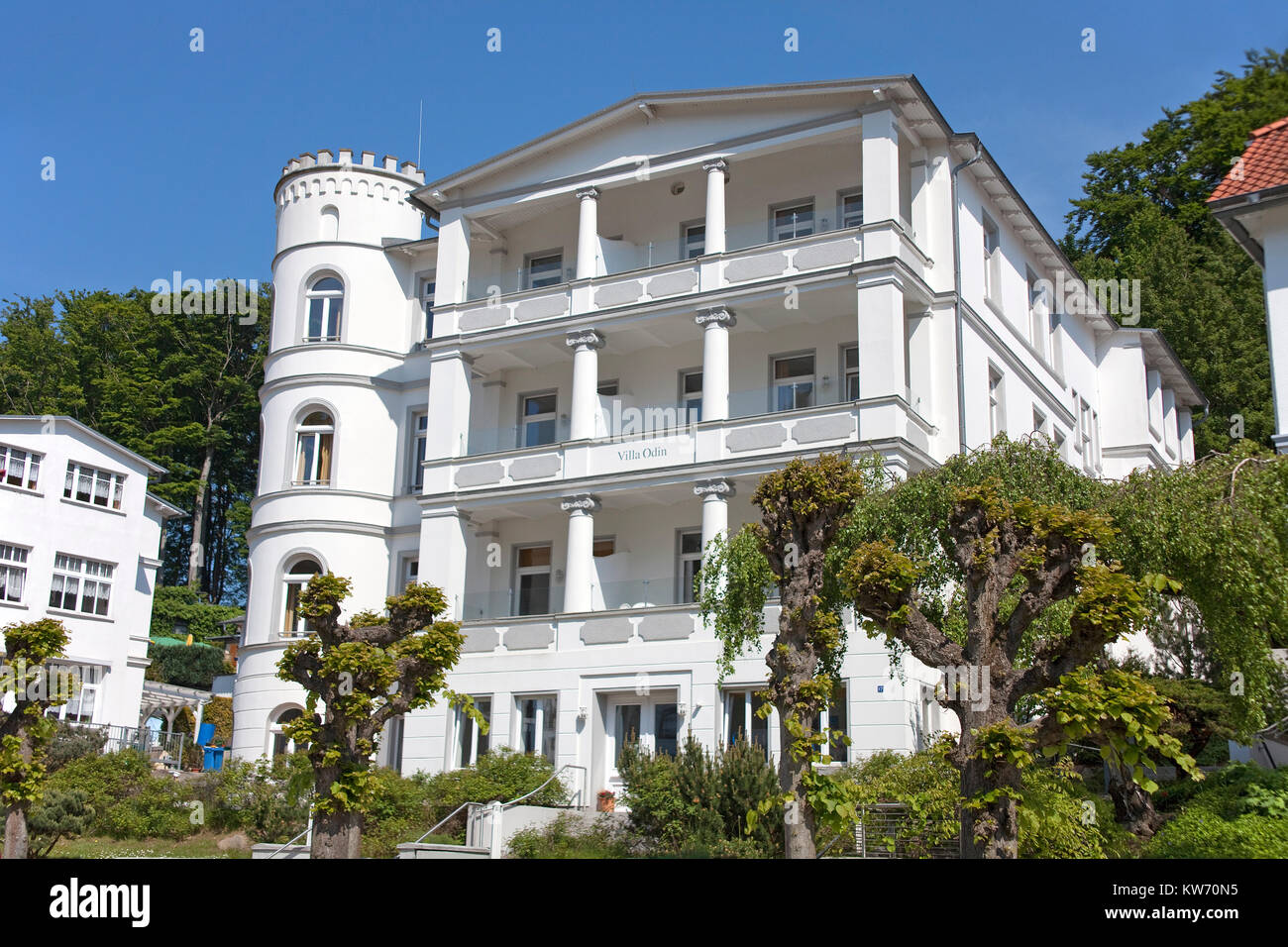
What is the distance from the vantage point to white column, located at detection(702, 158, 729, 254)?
3216 cm

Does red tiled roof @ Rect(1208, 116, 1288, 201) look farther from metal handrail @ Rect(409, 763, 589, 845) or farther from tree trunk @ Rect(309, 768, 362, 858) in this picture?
metal handrail @ Rect(409, 763, 589, 845)

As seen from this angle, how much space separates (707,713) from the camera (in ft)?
93.9

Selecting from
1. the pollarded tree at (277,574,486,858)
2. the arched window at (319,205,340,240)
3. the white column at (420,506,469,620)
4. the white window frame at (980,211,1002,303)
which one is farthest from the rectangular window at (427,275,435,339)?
the pollarded tree at (277,574,486,858)

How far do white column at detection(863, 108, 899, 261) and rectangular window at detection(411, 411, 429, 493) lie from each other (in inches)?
557

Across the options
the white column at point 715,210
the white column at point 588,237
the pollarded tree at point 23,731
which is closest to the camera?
the pollarded tree at point 23,731

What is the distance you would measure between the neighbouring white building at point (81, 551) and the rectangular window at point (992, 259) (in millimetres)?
27667

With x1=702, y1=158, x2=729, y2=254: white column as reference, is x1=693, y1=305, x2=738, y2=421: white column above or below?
below

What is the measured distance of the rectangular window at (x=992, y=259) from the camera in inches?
1366

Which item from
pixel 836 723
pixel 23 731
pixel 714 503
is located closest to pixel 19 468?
pixel 23 731

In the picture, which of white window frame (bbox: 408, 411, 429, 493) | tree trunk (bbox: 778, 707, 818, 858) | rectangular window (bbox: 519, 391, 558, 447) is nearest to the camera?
tree trunk (bbox: 778, 707, 818, 858)

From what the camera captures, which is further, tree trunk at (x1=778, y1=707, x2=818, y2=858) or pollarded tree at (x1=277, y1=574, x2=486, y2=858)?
pollarded tree at (x1=277, y1=574, x2=486, y2=858)

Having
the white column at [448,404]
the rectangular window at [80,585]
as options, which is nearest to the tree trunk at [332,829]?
the white column at [448,404]

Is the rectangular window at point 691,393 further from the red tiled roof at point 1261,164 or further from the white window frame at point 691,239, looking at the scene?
the red tiled roof at point 1261,164

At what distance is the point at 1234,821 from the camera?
1628 cm
